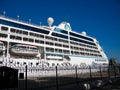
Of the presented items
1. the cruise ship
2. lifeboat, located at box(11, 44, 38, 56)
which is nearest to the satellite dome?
the cruise ship

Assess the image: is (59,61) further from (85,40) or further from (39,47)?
(85,40)

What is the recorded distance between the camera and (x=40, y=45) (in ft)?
117

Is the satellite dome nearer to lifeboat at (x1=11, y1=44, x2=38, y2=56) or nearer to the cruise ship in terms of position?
the cruise ship

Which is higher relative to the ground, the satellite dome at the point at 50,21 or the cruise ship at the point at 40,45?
the satellite dome at the point at 50,21

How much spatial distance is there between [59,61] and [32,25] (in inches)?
439

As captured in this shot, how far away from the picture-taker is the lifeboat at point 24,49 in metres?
29.4

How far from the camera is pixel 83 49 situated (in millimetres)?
50531

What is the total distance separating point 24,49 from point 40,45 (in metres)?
5.51

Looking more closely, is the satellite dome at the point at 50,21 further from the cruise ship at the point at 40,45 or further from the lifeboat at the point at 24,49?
the lifeboat at the point at 24,49

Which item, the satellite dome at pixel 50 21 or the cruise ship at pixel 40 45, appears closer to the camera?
the cruise ship at pixel 40 45

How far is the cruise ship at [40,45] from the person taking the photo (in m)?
29.6

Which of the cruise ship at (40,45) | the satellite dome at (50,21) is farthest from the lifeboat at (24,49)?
the satellite dome at (50,21)

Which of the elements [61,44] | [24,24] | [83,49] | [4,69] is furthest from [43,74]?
[83,49]

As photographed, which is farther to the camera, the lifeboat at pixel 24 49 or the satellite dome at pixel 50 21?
the satellite dome at pixel 50 21
